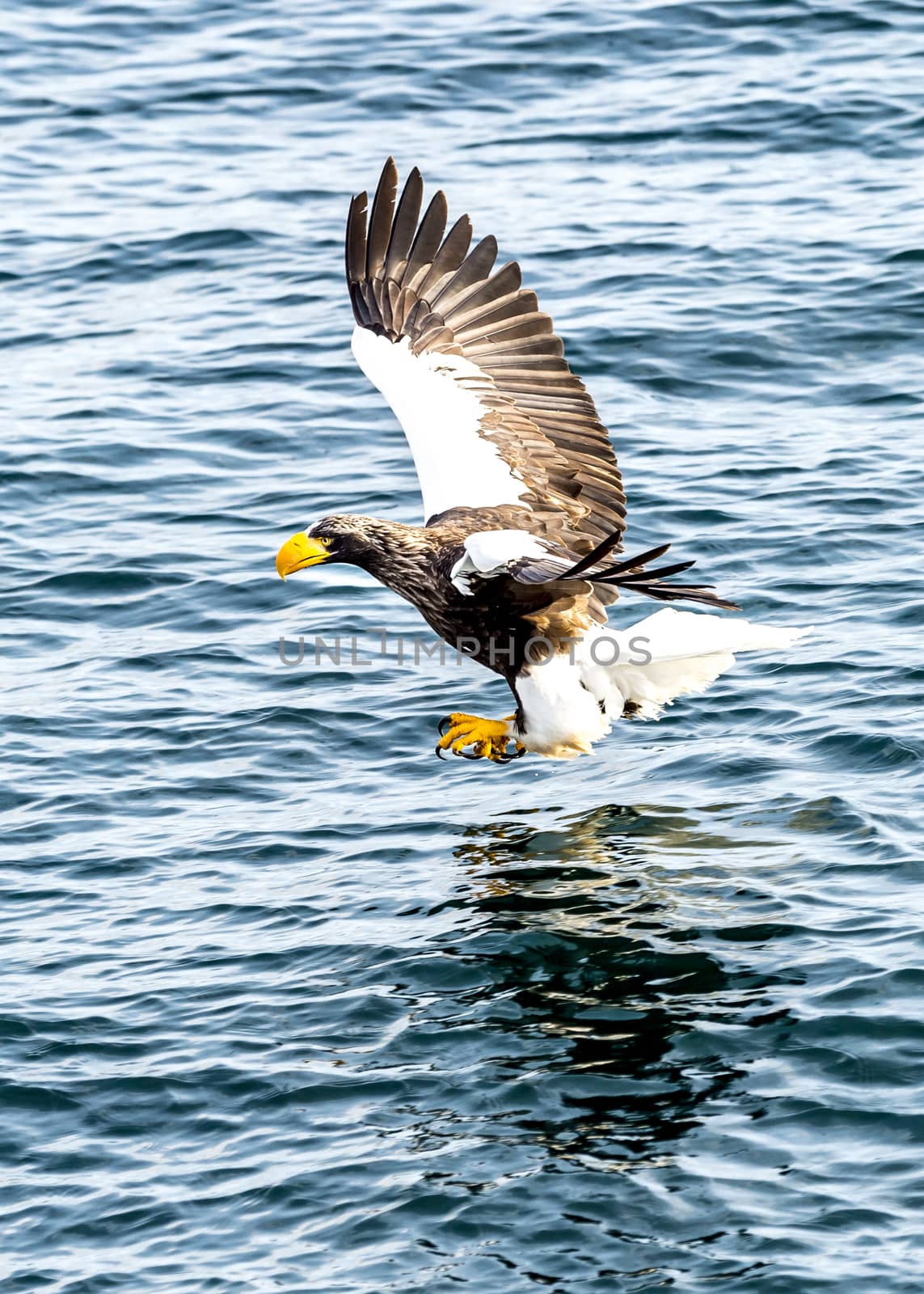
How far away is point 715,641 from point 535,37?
32.7 ft

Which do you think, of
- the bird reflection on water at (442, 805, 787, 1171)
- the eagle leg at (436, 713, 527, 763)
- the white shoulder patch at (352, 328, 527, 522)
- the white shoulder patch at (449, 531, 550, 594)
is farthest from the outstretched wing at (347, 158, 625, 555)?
the bird reflection on water at (442, 805, 787, 1171)

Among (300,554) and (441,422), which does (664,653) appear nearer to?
(300,554)

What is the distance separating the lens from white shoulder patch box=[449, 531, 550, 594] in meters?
6.40

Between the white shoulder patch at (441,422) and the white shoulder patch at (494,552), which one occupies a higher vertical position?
the white shoulder patch at (441,422)

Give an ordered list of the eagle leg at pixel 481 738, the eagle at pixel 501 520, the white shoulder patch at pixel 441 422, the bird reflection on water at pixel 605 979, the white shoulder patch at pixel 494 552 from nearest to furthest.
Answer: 1. the bird reflection on water at pixel 605 979
2. the white shoulder patch at pixel 494 552
3. the eagle at pixel 501 520
4. the eagle leg at pixel 481 738
5. the white shoulder patch at pixel 441 422

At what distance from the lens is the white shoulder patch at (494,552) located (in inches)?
252

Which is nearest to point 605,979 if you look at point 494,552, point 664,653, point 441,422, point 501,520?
point 664,653

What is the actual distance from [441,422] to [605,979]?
2.80 metres

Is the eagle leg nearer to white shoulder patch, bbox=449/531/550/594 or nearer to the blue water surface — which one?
the blue water surface

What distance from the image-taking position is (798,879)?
6.39 m

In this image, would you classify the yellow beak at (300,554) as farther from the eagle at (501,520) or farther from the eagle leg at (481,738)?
the eagle leg at (481,738)

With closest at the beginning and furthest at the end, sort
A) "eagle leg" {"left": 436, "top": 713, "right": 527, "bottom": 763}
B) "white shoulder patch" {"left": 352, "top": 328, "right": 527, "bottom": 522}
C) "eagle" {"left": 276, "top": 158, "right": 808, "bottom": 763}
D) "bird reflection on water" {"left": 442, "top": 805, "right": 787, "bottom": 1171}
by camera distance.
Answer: "bird reflection on water" {"left": 442, "top": 805, "right": 787, "bottom": 1171}
"eagle" {"left": 276, "top": 158, "right": 808, "bottom": 763}
"eagle leg" {"left": 436, "top": 713, "right": 527, "bottom": 763}
"white shoulder patch" {"left": 352, "top": 328, "right": 527, "bottom": 522}

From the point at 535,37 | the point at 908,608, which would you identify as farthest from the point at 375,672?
the point at 535,37

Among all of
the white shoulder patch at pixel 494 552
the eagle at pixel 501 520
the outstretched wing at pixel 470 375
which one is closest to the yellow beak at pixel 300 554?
the eagle at pixel 501 520
